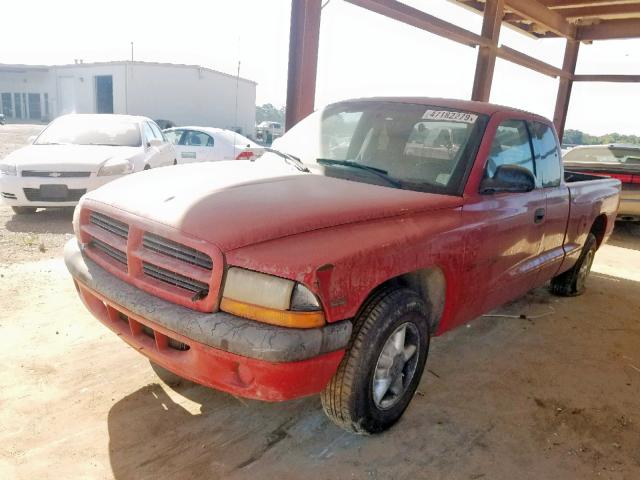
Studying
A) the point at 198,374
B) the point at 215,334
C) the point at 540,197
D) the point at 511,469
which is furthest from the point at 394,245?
the point at 540,197

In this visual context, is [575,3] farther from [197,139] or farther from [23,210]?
[23,210]

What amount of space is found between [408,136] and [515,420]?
178 cm

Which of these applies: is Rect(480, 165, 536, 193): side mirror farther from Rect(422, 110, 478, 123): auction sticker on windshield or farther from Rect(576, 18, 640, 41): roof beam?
Rect(576, 18, 640, 41): roof beam

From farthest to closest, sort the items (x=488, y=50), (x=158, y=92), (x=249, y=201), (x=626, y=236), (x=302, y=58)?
(x=158, y=92) < (x=626, y=236) < (x=488, y=50) < (x=302, y=58) < (x=249, y=201)

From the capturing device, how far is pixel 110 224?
2.52 meters

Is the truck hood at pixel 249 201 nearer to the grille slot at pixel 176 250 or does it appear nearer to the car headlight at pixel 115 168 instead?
the grille slot at pixel 176 250

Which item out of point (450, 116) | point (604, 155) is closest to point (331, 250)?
point (450, 116)

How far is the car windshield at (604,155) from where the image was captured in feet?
28.0

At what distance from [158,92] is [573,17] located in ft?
71.9

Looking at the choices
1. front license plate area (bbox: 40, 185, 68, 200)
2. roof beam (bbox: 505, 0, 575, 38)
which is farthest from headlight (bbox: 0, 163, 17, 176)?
roof beam (bbox: 505, 0, 575, 38)

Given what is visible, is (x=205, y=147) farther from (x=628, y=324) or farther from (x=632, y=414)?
(x=632, y=414)

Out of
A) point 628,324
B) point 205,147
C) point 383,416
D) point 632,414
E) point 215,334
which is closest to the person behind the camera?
point 215,334

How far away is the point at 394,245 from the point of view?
226 cm

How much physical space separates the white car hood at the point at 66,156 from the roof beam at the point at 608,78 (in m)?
9.80
